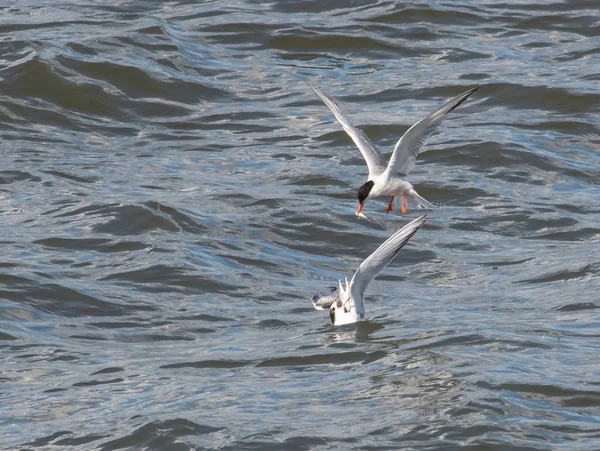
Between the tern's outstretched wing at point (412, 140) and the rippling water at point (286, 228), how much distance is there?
1.31 m

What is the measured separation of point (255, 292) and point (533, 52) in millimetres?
10728

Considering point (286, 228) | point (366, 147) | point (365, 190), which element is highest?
point (366, 147)

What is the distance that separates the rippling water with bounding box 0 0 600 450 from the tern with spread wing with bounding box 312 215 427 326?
0.15 meters

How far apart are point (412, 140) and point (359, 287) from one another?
5.47 feet

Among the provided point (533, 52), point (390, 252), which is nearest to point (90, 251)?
point (390, 252)

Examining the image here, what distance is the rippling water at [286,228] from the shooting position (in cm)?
864

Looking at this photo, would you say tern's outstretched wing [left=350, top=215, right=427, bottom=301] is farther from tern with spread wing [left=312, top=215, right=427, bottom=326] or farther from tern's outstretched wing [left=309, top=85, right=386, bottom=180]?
tern's outstretched wing [left=309, top=85, right=386, bottom=180]

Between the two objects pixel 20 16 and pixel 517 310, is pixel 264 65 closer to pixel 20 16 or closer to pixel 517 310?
pixel 20 16

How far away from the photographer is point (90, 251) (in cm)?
1312

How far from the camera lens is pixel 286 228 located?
14.2 meters

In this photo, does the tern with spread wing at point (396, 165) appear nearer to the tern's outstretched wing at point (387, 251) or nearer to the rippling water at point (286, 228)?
the rippling water at point (286, 228)

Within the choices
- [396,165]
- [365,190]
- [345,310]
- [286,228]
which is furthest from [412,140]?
[286,228]

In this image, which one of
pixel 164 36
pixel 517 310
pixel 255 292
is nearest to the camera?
pixel 517 310

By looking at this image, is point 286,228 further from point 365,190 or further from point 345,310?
point 345,310
